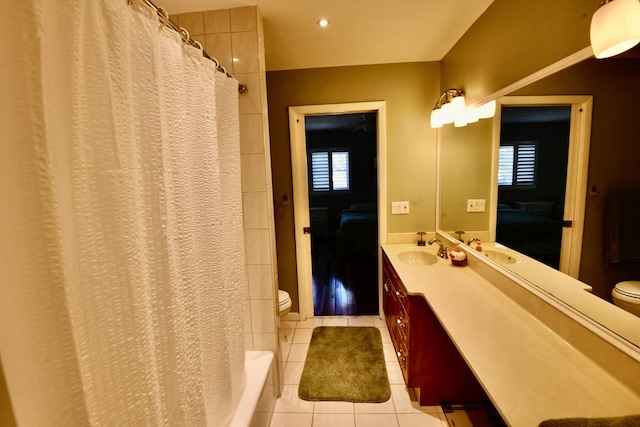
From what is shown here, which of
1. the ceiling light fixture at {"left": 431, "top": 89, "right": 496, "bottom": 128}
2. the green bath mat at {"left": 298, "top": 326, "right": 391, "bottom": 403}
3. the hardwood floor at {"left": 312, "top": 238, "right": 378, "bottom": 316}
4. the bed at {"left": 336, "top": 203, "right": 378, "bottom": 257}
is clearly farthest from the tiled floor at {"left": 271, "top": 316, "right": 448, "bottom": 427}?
the bed at {"left": 336, "top": 203, "right": 378, "bottom": 257}

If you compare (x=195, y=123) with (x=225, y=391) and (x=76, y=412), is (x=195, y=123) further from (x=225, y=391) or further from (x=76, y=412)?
(x=225, y=391)

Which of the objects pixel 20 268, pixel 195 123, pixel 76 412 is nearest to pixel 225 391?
pixel 76 412

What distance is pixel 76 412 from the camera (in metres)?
0.55

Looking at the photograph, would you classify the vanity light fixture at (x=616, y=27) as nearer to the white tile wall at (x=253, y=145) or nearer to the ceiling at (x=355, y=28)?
the ceiling at (x=355, y=28)

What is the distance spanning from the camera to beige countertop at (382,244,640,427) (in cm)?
79

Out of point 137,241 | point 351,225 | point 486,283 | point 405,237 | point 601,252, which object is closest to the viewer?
point 137,241

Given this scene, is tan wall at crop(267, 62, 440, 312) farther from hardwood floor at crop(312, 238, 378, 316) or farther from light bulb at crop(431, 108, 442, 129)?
hardwood floor at crop(312, 238, 378, 316)

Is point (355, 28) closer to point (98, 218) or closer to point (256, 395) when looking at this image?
point (98, 218)

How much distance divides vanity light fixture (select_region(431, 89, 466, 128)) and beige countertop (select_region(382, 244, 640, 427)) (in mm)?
1294

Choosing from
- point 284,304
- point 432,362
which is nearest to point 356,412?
point 432,362

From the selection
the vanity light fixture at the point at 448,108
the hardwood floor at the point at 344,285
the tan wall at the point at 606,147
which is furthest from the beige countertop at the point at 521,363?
the hardwood floor at the point at 344,285

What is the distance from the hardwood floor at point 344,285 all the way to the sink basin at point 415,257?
0.85 metres

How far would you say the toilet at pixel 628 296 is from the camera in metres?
0.85

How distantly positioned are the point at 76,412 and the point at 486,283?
6.26ft
